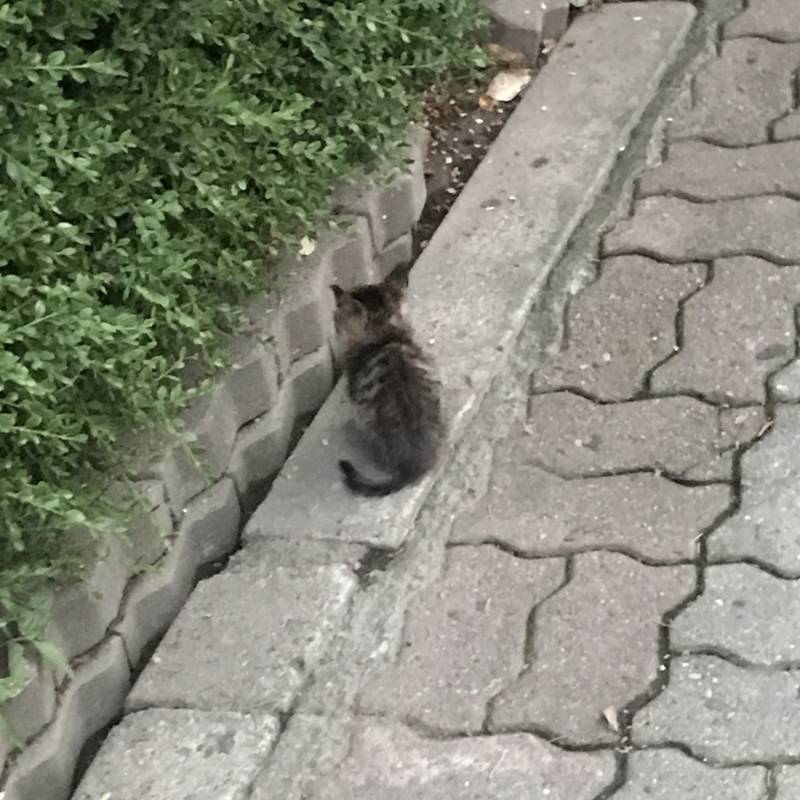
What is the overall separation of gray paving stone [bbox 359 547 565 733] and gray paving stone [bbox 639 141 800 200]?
1.51 metres

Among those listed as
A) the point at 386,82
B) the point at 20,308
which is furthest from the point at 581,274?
the point at 20,308

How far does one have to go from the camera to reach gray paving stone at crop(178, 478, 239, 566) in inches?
118

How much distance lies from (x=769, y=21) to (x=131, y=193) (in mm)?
2902

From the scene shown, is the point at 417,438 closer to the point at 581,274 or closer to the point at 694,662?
the point at 694,662

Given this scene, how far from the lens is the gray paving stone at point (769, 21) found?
182 inches

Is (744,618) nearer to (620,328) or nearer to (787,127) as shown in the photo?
(620,328)

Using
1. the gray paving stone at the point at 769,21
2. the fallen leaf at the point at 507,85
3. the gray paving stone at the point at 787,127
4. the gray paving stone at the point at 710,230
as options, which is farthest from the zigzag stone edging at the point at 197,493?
the gray paving stone at the point at 769,21

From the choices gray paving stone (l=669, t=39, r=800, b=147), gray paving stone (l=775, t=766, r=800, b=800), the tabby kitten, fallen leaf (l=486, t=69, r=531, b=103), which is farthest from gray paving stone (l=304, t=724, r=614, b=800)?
fallen leaf (l=486, t=69, r=531, b=103)

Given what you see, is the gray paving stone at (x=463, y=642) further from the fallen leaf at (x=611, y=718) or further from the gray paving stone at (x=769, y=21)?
the gray paving stone at (x=769, y=21)

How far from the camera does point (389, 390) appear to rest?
3.01 m

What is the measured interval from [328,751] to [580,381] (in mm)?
1249

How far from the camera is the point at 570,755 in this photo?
8.67 ft

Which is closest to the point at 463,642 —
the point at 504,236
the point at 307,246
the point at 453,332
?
the point at 453,332

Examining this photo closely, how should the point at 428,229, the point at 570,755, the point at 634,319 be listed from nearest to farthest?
the point at 570,755 → the point at 634,319 → the point at 428,229
